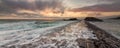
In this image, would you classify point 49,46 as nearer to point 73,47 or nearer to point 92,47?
point 73,47

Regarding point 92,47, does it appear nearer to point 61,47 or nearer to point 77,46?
point 77,46

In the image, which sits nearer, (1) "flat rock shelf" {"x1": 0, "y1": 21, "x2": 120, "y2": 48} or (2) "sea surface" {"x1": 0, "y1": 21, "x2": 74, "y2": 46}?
(1) "flat rock shelf" {"x1": 0, "y1": 21, "x2": 120, "y2": 48}

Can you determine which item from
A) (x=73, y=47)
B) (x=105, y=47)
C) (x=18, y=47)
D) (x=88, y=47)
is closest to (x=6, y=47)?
(x=18, y=47)

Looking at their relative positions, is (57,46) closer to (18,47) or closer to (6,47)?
(18,47)

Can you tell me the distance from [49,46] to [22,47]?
1089 mm

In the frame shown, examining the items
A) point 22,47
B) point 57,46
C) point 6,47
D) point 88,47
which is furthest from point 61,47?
point 6,47

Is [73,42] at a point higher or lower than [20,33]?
higher

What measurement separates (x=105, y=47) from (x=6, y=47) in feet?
13.3

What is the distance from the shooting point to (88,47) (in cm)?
753

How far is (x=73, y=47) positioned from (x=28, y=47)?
1.81 metres

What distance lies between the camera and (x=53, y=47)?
24.6 ft

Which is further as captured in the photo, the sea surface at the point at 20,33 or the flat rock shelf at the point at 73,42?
the sea surface at the point at 20,33

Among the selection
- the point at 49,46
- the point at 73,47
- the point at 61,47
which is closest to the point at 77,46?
the point at 73,47

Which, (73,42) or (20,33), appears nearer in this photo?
(73,42)
